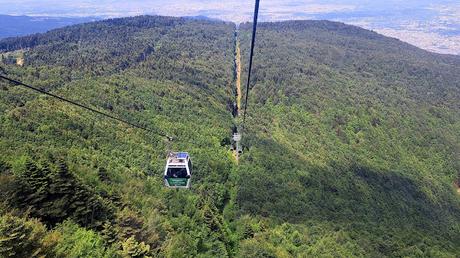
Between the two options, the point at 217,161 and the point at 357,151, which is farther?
the point at 357,151

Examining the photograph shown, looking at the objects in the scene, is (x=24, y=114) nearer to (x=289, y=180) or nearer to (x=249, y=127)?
(x=289, y=180)

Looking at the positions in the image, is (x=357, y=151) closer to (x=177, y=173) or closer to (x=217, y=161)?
(x=217, y=161)

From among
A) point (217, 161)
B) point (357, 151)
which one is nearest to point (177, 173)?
point (217, 161)

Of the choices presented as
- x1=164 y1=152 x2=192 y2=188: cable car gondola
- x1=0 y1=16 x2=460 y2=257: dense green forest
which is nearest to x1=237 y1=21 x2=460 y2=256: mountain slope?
x1=0 y1=16 x2=460 y2=257: dense green forest

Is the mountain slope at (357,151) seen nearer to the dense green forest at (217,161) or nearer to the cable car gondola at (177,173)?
the dense green forest at (217,161)

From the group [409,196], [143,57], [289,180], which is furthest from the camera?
[143,57]

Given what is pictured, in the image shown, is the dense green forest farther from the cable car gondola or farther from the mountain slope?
the cable car gondola

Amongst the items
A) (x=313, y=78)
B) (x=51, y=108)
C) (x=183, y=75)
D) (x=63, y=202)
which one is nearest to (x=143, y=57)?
(x=183, y=75)

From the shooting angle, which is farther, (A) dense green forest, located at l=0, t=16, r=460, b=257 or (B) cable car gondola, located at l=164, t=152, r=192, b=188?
(B) cable car gondola, located at l=164, t=152, r=192, b=188
